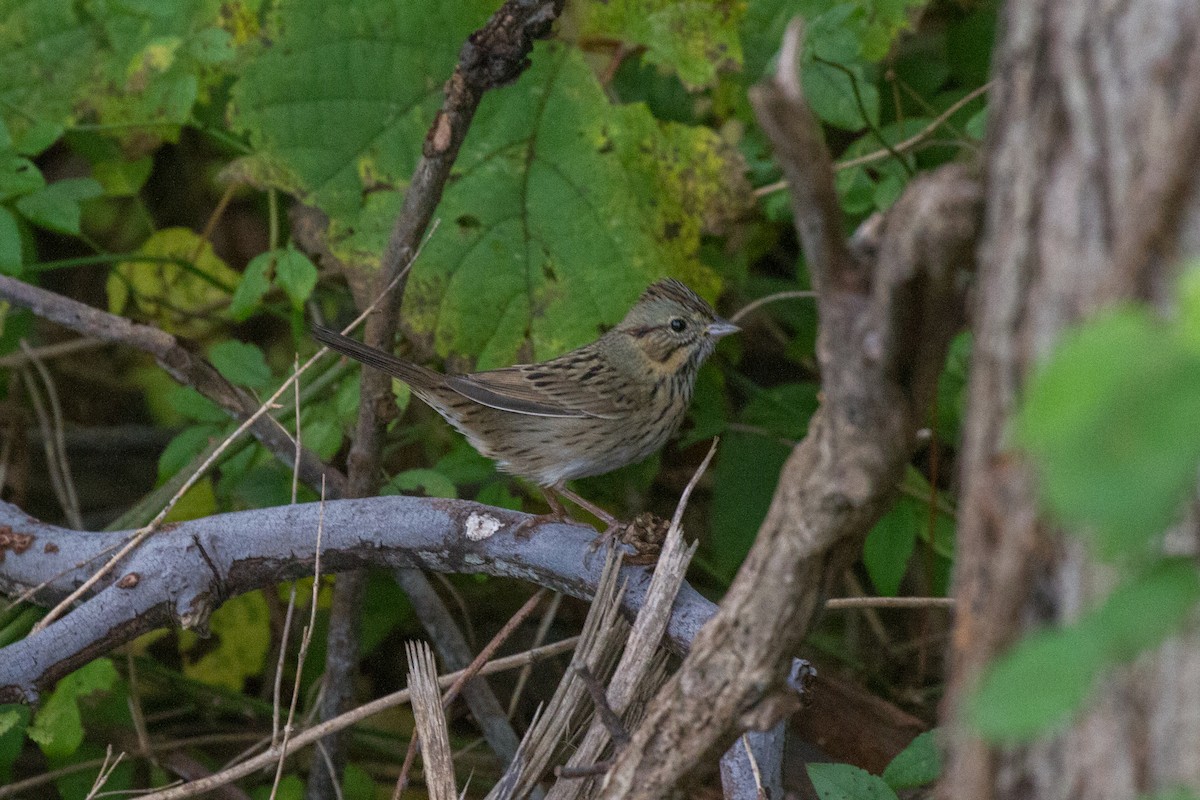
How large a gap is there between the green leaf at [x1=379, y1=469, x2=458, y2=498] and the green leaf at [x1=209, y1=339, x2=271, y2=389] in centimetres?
53

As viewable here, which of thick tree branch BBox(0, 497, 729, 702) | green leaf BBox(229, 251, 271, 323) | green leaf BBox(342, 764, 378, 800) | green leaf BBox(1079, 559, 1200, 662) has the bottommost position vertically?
green leaf BBox(342, 764, 378, 800)

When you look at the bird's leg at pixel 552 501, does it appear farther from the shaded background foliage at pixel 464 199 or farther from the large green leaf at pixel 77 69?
the large green leaf at pixel 77 69

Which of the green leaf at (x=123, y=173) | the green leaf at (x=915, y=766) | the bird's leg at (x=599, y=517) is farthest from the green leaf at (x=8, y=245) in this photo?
the green leaf at (x=915, y=766)

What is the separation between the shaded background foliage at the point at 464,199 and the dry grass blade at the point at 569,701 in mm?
944

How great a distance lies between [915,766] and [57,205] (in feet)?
9.22

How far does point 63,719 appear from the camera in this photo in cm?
339

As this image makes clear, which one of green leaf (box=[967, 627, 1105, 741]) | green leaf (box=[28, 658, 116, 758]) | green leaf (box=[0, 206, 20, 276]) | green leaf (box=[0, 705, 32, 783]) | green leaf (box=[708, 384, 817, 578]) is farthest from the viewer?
green leaf (box=[708, 384, 817, 578])

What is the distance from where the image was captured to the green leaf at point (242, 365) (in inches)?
148

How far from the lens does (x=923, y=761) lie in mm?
2537

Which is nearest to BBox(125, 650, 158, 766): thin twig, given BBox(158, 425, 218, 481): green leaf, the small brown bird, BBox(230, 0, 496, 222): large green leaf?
BBox(158, 425, 218, 481): green leaf

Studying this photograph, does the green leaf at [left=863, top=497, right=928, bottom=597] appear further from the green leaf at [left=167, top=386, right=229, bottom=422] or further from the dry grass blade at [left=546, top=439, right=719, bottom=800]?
the green leaf at [left=167, top=386, right=229, bottom=422]

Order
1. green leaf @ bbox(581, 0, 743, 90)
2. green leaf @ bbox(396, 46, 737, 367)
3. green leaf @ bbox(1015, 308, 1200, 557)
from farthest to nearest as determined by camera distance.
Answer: green leaf @ bbox(396, 46, 737, 367) < green leaf @ bbox(581, 0, 743, 90) < green leaf @ bbox(1015, 308, 1200, 557)

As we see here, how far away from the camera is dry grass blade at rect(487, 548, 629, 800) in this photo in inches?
107

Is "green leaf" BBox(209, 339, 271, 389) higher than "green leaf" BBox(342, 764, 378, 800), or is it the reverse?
"green leaf" BBox(209, 339, 271, 389)
